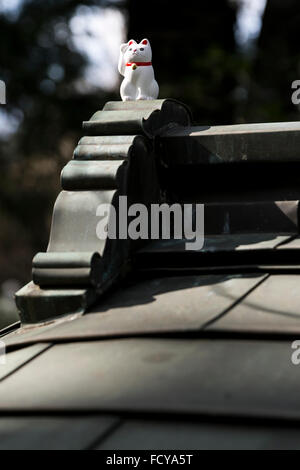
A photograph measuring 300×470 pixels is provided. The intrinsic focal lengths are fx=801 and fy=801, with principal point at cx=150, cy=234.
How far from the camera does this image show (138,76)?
11.2 feet

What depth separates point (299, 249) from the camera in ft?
9.14

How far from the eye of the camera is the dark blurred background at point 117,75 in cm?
874

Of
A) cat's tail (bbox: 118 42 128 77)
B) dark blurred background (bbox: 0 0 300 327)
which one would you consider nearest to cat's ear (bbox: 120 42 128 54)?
cat's tail (bbox: 118 42 128 77)

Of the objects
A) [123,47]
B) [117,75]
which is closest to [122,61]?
[123,47]

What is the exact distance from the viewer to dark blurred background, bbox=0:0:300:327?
8.74m

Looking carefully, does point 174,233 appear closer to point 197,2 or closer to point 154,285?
point 154,285

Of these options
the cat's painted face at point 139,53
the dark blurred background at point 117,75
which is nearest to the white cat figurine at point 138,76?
the cat's painted face at point 139,53

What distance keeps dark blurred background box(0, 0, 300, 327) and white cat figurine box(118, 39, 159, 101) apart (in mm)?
4499

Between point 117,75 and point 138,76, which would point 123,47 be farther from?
point 117,75

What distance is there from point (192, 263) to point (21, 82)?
864cm

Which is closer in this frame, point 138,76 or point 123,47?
point 138,76

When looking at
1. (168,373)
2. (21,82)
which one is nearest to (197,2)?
(21,82)

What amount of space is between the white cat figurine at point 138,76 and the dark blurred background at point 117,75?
14.8 ft

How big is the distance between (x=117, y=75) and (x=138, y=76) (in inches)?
325
